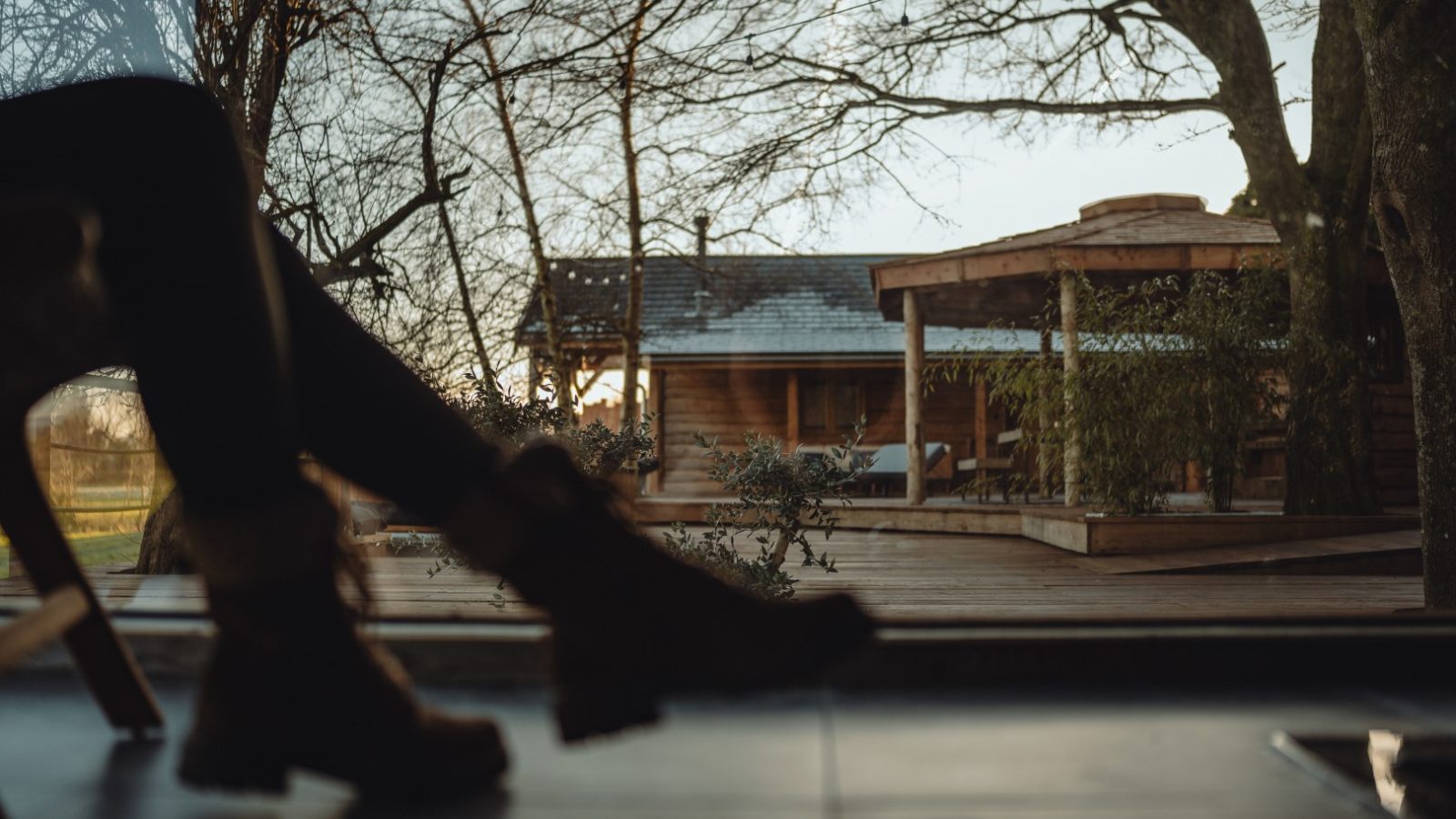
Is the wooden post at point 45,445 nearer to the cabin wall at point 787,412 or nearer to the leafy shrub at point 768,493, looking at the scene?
the leafy shrub at point 768,493

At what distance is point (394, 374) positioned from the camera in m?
0.86

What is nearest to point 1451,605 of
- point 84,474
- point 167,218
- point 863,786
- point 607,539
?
point 863,786

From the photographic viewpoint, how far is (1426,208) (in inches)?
82.8

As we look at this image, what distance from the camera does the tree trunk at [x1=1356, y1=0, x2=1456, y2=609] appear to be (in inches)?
82.3

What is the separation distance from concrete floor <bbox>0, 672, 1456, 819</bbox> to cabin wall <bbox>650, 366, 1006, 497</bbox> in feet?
17.1

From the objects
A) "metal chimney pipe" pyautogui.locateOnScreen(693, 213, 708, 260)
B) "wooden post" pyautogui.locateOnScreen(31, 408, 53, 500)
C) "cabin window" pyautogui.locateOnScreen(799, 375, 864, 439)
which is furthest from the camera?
"cabin window" pyautogui.locateOnScreen(799, 375, 864, 439)

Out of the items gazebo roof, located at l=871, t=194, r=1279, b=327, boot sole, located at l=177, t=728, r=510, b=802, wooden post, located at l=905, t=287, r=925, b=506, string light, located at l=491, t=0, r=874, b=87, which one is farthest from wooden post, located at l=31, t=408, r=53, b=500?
wooden post, located at l=905, t=287, r=925, b=506

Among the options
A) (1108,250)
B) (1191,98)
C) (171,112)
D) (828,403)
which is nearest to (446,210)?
(171,112)

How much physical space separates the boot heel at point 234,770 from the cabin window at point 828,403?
23.6 ft

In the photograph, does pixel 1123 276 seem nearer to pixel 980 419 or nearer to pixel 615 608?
pixel 980 419

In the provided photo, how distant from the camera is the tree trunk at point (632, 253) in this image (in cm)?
271

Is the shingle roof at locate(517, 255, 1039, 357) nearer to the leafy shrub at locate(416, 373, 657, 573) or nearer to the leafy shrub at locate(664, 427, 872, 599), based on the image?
the leafy shrub at locate(416, 373, 657, 573)

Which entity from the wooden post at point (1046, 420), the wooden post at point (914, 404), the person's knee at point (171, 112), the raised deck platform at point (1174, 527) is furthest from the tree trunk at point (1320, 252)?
the person's knee at point (171, 112)

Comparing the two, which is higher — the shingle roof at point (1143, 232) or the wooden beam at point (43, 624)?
the shingle roof at point (1143, 232)
